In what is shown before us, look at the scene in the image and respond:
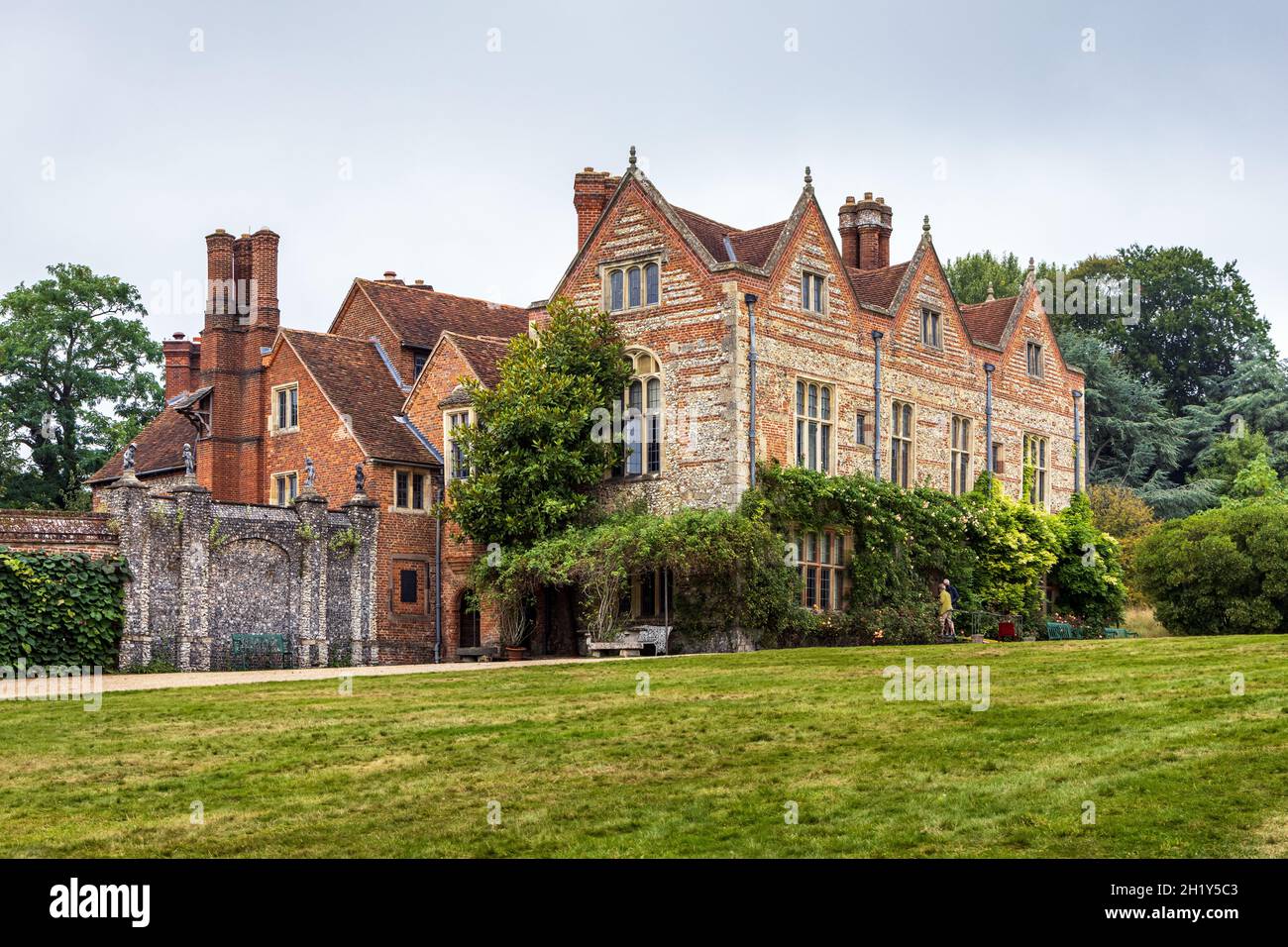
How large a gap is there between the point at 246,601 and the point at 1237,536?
2600cm

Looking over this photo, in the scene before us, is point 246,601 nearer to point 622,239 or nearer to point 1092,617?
point 622,239

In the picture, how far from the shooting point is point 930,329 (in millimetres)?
47938

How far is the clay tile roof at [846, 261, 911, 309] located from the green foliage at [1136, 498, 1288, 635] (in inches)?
398

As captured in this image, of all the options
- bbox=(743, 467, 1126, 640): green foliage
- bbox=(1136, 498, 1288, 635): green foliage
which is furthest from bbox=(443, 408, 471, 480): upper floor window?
bbox=(1136, 498, 1288, 635): green foliage

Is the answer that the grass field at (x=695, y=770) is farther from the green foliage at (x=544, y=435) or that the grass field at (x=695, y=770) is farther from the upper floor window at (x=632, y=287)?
the upper floor window at (x=632, y=287)

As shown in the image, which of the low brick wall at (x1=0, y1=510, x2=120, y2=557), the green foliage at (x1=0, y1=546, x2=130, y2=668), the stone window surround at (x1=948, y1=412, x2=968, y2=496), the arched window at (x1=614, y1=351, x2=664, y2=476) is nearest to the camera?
the green foliage at (x1=0, y1=546, x2=130, y2=668)

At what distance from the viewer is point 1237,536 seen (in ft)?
143

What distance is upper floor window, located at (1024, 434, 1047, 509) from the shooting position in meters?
51.6

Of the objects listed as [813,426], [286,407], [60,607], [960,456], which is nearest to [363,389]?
[286,407]

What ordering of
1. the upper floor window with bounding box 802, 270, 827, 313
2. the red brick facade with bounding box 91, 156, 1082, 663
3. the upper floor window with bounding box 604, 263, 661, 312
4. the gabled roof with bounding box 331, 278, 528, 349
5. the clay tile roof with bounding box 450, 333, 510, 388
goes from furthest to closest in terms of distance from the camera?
1. the gabled roof with bounding box 331, 278, 528, 349
2. the clay tile roof with bounding box 450, 333, 510, 388
3. the upper floor window with bounding box 802, 270, 827, 313
4. the upper floor window with bounding box 604, 263, 661, 312
5. the red brick facade with bounding box 91, 156, 1082, 663

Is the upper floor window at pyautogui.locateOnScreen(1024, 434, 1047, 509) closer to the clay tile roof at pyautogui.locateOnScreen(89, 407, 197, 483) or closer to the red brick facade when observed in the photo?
the red brick facade
